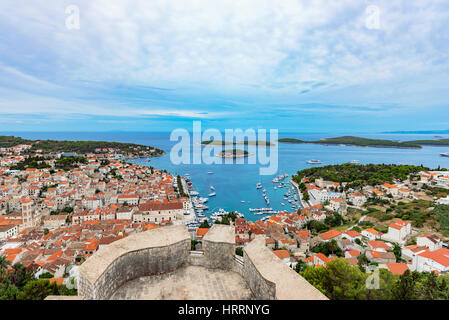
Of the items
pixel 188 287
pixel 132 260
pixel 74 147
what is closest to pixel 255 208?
pixel 188 287

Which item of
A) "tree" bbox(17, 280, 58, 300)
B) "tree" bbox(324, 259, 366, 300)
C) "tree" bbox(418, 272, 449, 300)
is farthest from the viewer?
"tree" bbox(17, 280, 58, 300)

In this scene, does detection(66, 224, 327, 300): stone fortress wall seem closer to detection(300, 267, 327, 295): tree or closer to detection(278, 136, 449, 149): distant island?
detection(300, 267, 327, 295): tree

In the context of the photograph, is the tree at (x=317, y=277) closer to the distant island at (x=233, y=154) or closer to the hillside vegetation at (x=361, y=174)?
the hillside vegetation at (x=361, y=174)

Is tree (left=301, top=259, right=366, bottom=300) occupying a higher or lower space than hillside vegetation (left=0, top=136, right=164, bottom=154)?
lower

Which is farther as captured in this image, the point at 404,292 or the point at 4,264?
the point at 4,264

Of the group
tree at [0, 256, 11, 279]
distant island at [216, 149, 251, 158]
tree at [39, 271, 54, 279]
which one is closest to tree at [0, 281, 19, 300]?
tree at [39, 271, 54, 279]

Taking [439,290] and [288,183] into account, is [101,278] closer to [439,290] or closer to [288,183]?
[439,290]

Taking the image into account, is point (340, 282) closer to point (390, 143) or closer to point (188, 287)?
point (188, 287)

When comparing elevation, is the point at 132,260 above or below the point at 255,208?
above
